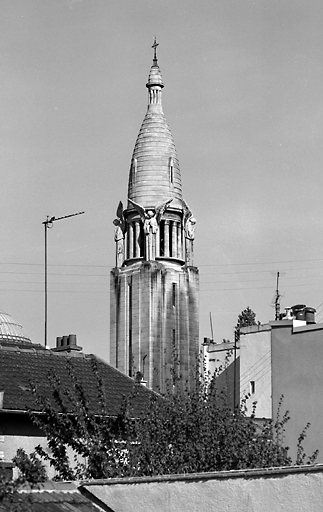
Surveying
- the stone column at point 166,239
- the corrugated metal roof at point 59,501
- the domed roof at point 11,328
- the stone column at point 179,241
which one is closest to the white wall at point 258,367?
the domed roof at point 11,328

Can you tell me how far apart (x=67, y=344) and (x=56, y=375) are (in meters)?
10.9

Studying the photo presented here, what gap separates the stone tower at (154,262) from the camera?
11206 cm

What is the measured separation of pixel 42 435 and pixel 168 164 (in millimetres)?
81411

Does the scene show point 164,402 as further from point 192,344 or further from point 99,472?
point 192,344

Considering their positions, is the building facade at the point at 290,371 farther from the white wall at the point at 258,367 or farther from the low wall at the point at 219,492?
the low wall at the point at 219,492

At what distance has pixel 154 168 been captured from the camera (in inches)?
4486

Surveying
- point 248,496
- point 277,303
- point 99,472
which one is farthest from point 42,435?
point 277,303

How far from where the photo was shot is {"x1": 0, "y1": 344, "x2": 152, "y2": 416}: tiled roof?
117ft

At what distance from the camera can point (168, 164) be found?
114250 mm

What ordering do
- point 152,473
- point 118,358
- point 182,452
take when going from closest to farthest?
point 152,473 < point 182,452 < point 118,358

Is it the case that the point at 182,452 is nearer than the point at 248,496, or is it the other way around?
the point at 248,496

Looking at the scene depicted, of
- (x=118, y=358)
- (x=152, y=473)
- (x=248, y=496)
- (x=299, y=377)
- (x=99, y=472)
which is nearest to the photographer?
(x=248, y=496)

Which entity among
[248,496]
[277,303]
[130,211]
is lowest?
[248,496]

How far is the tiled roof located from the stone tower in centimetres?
7003
